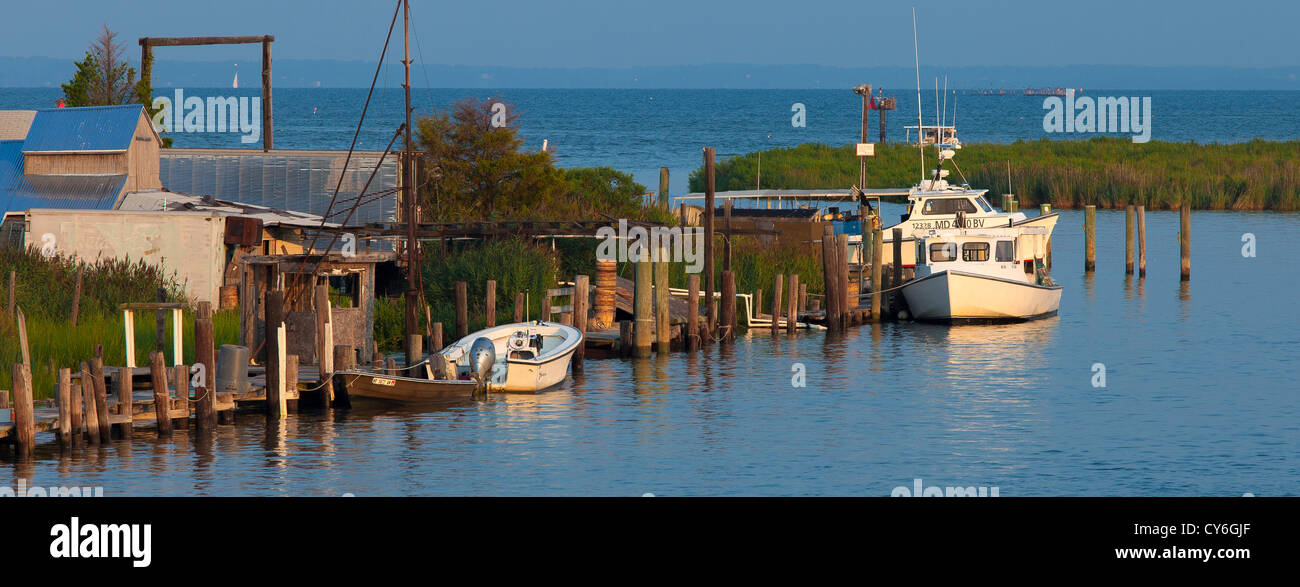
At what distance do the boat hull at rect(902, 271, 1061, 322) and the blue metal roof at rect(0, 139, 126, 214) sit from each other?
68.6 feet

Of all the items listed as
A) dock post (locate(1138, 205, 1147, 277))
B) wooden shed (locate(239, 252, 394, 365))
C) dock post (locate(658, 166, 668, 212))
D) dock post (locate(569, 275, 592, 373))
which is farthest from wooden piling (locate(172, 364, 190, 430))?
dock post (locate(1138, 205, 1147, 277))

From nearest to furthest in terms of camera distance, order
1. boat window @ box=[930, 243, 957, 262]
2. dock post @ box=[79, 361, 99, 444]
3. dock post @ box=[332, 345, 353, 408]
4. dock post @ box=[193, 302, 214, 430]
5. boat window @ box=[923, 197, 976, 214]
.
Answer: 1. dock post @ box=[79, 361, 99, 444]
2. dock post @ box=[193, 302, 214, 430]
3. dock post @ box=[332, 345, 353, 408]
4. boat window @ box=[930, 243, 957, 262]
5. boat window @ box=[923, 197, 976, 214]

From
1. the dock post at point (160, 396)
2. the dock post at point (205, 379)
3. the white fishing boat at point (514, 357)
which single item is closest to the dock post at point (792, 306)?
the white fishing boat at point (514, 357)

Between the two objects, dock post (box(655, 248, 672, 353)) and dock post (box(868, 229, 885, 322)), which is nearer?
dock post (box(655, 248, 672, 353))

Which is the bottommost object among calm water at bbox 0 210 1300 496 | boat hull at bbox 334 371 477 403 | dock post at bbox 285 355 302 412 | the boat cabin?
calm water at bbox 0 210 1300 496

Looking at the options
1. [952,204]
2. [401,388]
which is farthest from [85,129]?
[952,204]

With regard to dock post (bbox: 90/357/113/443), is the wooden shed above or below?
above

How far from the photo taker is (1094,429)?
29.2 metres

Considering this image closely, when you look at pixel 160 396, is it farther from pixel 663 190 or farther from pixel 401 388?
pixel 663 190

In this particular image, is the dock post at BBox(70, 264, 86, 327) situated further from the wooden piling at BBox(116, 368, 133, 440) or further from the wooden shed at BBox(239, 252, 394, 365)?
the wooden piling at BBox(116, 368, 133, 440)

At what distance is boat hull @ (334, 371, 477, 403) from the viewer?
28672 mm
